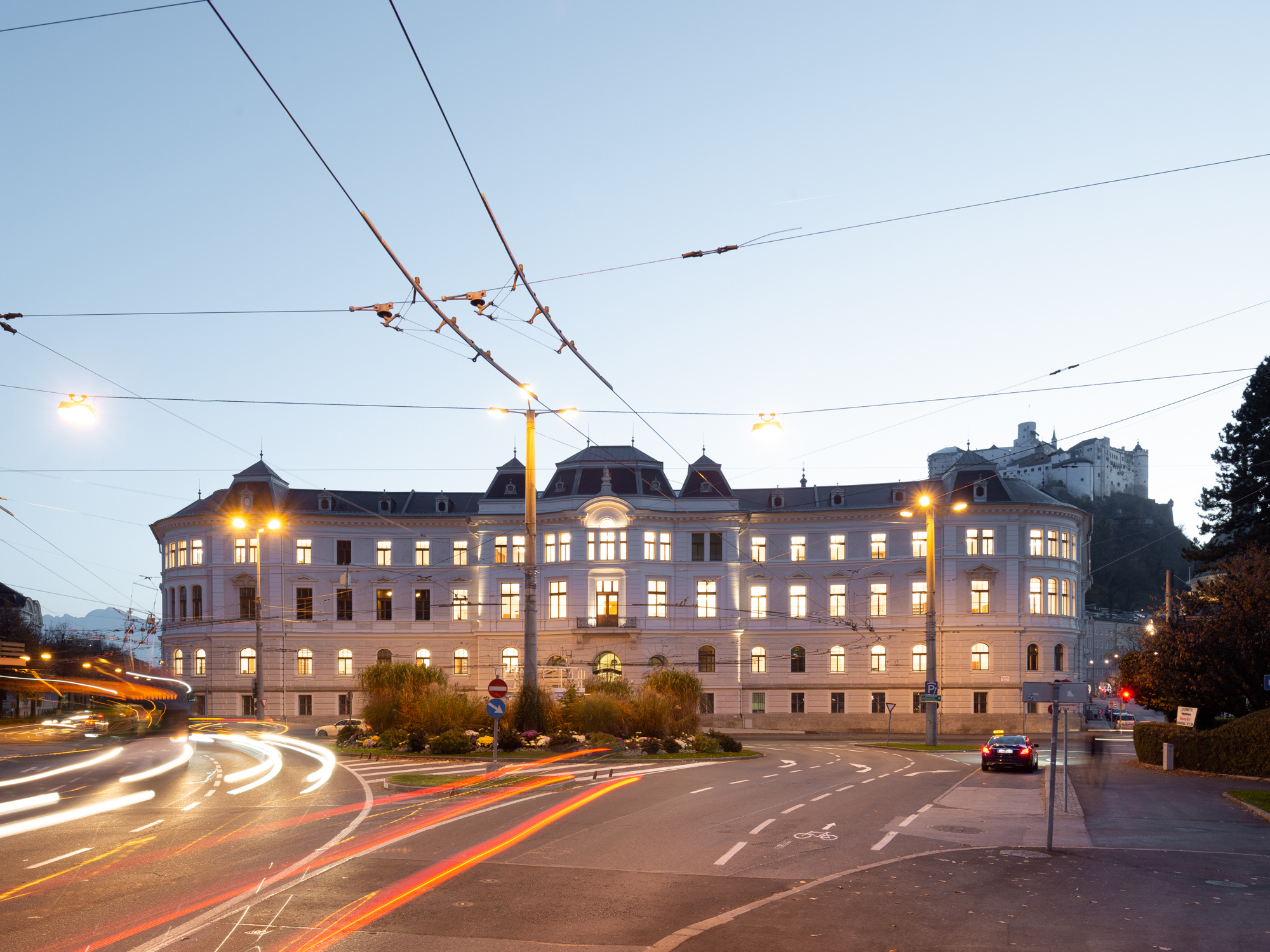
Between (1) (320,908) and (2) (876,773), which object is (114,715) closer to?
(2) (876,773)

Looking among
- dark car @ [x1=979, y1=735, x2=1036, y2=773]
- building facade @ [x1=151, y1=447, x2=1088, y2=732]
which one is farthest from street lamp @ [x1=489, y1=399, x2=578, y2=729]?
building facade @ [x1=151, y1=447, x2=1088, y2=732]

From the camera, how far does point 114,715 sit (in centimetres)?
5078

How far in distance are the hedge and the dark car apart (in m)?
5.27

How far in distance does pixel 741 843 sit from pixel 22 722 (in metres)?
56.2

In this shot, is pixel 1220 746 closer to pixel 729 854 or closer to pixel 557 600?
pixel 729 854

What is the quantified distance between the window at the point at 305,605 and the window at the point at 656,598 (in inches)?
640

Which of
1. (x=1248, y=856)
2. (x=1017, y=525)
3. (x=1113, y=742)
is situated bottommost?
(x=1113, y=742)

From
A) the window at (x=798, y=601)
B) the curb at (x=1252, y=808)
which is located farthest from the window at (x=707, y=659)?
the curb at (x=1252, y=808)

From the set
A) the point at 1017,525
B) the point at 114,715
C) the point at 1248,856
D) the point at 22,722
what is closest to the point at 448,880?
the point at 1248,856

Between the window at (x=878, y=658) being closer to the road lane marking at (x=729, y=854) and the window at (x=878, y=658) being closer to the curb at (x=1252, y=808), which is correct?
the curb at (x=1252, y=808)

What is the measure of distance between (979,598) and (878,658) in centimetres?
710

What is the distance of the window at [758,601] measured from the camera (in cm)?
7150

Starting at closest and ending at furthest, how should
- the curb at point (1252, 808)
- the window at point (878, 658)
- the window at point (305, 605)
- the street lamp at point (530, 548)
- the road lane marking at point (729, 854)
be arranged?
the road lane marking at point (729, 854)
the curb at point (1252, 808)
the street lamp at point (530, 548)
the window at point (878, 658)
the window at point (305, 605)

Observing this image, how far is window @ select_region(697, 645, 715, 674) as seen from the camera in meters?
69.9
